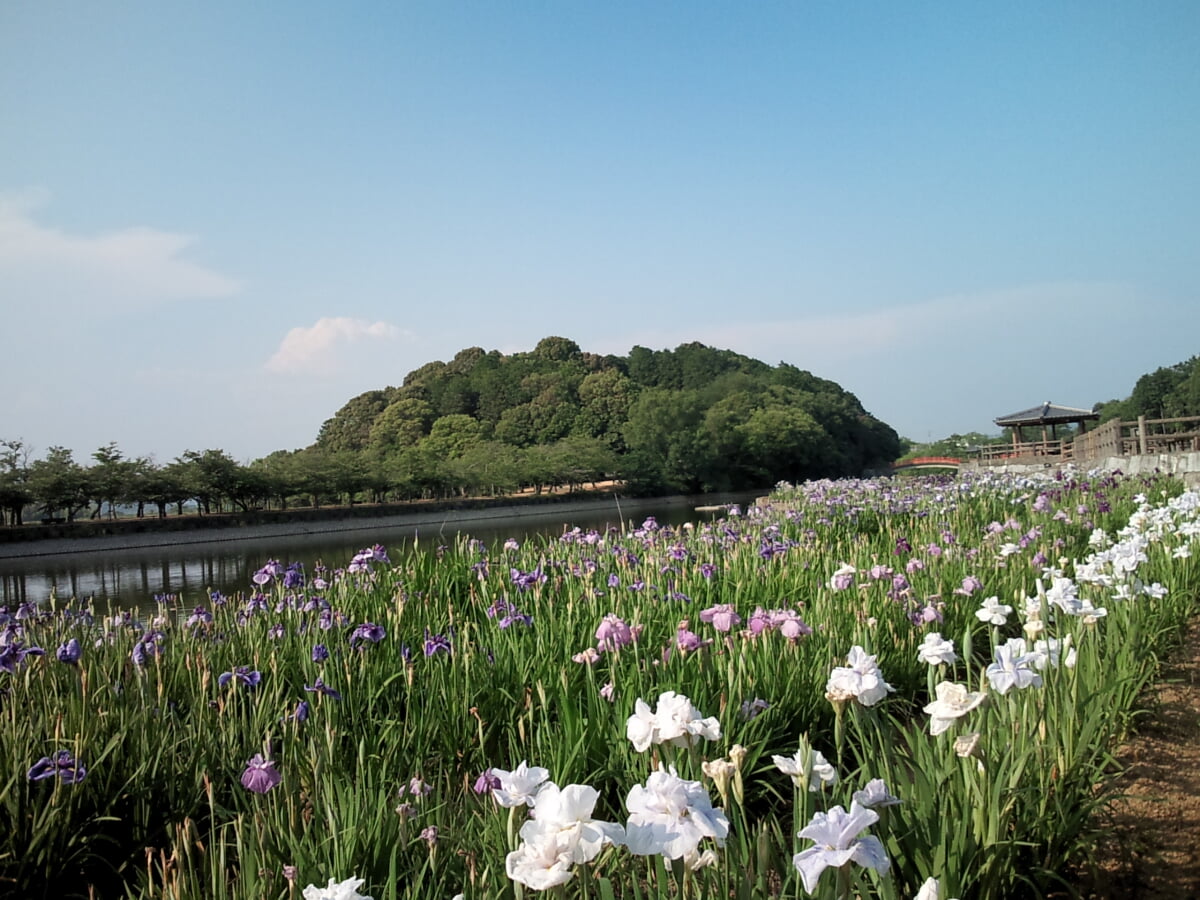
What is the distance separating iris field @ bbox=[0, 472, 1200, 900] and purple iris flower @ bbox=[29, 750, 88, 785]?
0.01 metres

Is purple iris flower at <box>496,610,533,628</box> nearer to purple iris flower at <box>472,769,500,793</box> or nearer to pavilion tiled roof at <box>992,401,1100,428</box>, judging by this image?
purple iris flower at <box>472,769,500,793</box>

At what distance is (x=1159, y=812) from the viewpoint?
289cm

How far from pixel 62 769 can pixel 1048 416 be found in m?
40.3

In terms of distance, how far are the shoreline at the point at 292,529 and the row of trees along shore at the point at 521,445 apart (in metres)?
2.47

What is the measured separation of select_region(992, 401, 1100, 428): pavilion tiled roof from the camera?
3503 centimetres

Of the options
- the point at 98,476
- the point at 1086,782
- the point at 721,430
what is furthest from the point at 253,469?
the point at 1086,782

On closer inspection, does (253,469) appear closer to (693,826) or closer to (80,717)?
(80,717)

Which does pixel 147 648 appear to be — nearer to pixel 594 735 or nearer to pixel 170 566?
pixel 594 735

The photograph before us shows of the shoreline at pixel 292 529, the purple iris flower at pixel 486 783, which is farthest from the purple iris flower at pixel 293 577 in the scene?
the shoreline at pixel 292 529

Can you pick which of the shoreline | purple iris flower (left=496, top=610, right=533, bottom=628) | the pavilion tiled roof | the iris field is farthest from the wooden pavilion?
purple iris flower (left=496, top=610, right=533, bottom=628)

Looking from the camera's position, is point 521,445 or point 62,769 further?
point 521,445

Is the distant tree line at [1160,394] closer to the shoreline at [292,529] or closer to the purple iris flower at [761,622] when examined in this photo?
the shoreline at [292,529]

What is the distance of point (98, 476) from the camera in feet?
108

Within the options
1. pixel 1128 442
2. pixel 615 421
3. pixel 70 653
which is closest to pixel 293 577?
pixel 70 653
